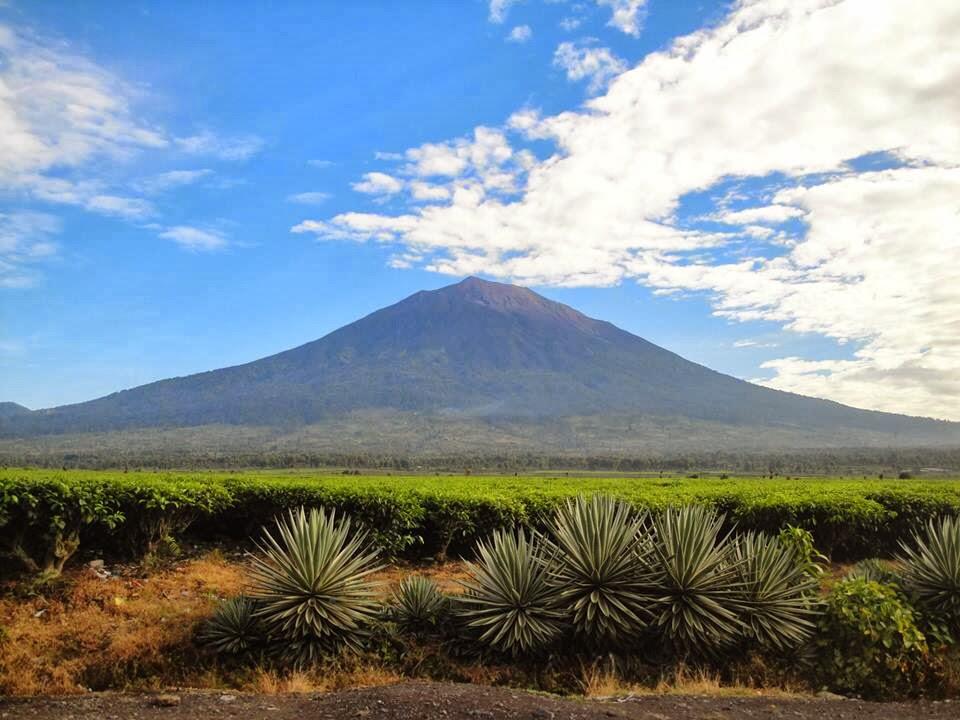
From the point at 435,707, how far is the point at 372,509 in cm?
530

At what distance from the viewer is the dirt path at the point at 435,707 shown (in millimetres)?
6176

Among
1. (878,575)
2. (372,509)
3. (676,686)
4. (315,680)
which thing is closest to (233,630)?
(315,680)

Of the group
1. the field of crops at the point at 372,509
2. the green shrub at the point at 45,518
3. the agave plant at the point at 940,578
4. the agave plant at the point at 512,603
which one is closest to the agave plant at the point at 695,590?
the agave plant at the point at 512,603

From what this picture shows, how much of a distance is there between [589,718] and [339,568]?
349 centimetres

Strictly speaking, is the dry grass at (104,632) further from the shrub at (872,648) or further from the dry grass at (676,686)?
the shrub at (872,648)

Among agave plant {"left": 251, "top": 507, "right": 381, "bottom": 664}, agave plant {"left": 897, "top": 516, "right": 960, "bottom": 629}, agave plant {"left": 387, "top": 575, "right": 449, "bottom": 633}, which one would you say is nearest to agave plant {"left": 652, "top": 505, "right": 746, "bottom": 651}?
agave plant {"left": 897, "top": 516, "right": 960, "bottom": 629}

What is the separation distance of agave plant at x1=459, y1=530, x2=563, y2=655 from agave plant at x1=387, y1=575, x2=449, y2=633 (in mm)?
334

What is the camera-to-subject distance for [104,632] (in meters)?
8.55

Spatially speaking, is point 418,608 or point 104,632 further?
point 418,608

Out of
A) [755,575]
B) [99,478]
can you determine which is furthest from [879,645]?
[99,478]

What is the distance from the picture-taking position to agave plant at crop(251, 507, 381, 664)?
8016mm

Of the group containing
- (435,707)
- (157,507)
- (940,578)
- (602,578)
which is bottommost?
(435,707)

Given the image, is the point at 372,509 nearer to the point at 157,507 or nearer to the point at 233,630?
the point at 157,507

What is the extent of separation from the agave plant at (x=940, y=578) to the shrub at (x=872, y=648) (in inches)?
25.1
